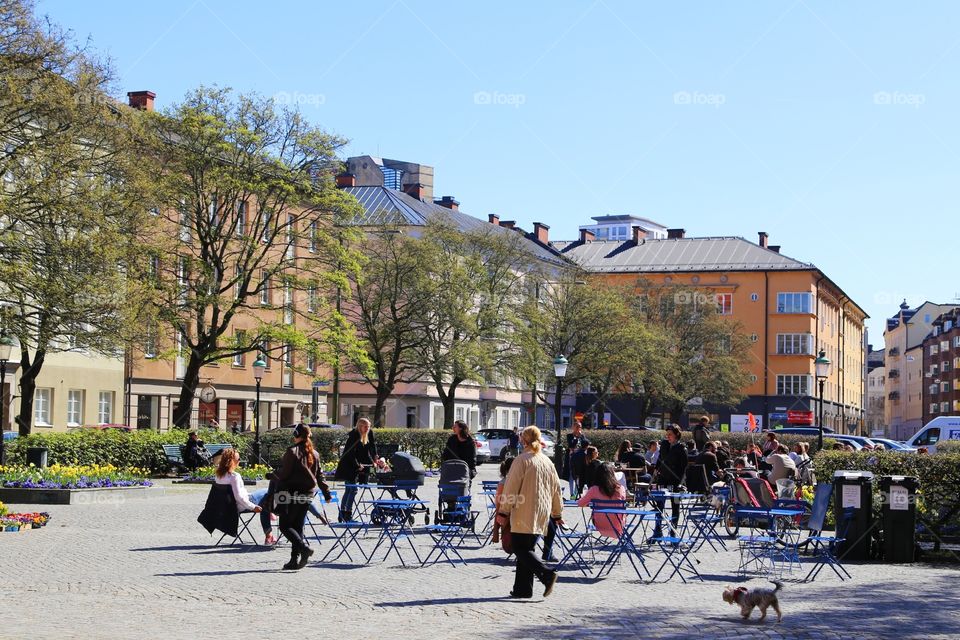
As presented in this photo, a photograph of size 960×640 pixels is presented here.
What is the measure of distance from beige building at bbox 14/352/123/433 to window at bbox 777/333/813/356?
57.5 meters

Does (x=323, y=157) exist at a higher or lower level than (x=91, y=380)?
higher

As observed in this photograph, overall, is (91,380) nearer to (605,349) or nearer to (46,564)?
(605,349)

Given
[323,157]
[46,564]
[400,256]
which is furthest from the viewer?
[400,256]

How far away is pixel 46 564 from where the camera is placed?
49.7 ft

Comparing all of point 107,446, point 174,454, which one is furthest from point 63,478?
point 174,454

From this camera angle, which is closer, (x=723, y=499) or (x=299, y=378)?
(x=723, y=499)

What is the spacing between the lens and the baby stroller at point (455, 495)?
18938 millimetres

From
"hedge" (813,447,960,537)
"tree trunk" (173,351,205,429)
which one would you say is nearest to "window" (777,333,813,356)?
"tree trunk" (173,351,205,429)

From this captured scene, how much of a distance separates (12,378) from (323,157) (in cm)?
1435

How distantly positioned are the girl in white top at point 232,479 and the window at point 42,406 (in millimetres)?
32899

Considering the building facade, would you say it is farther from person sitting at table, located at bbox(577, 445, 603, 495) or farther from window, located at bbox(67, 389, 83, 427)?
person sitting at table, located at bbox(577, 445, 603, 495)

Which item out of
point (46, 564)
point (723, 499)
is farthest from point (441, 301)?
point (46, 564)

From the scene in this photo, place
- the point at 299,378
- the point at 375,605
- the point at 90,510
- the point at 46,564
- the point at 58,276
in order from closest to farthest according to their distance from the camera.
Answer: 1. the point at 375,605
2. the point at 46,564
3. the point at 90,510
4. the point at 58,276
5. the point at 299,378

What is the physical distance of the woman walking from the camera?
49.8ft
